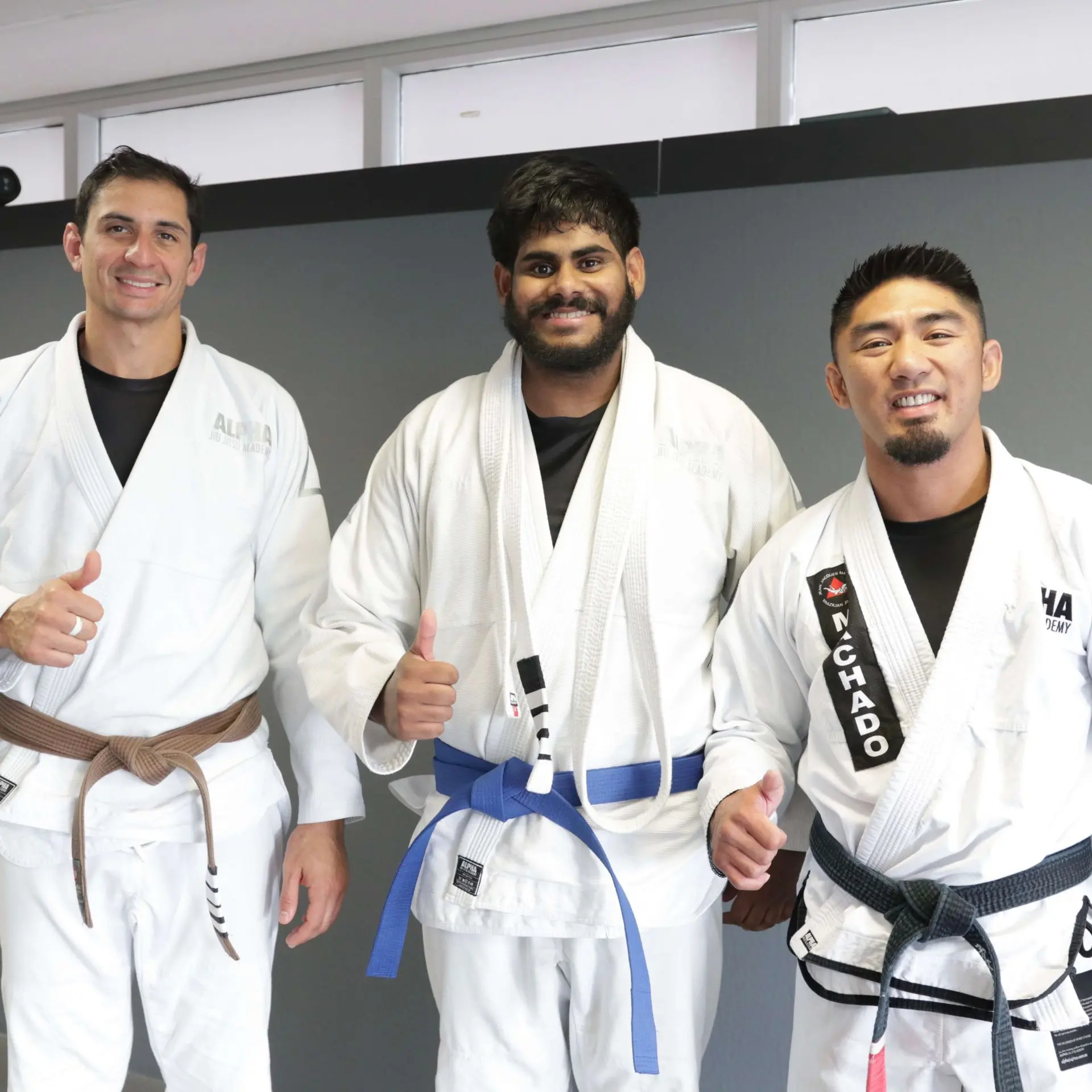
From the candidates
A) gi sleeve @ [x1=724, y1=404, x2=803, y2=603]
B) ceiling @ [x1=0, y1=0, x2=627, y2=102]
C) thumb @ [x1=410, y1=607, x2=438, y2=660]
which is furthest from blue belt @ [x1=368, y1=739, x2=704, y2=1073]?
ceiling @ [x1=0, y1=0, x2=627, y2=102]

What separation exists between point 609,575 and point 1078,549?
2.08ft

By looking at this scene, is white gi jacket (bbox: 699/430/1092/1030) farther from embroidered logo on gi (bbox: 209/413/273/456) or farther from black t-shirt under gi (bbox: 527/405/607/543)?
embroidered logo on gi (bbox: 209/413/273/456)

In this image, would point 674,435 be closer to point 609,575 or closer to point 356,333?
point 609,575

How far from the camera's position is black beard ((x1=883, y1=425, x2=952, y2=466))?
5.13 ft

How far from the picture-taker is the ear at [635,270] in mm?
1895

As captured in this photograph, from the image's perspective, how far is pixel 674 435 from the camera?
181 centimetres

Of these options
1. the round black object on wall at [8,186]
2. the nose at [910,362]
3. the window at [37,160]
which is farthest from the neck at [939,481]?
the window at [37,160]

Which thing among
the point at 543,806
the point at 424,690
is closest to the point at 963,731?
the point at 543,806

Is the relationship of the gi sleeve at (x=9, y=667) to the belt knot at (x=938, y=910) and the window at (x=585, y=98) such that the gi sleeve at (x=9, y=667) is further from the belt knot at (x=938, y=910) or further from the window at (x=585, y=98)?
the window at (x=585, y=98)

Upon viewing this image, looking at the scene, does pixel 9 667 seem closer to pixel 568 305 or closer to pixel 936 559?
pixel 568 305

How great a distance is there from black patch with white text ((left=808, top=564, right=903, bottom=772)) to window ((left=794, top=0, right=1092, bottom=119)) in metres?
1.11

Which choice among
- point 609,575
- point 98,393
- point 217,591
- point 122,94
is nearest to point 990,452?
point 609,575

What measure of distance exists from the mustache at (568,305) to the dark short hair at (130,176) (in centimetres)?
65

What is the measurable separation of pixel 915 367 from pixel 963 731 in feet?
1.59
